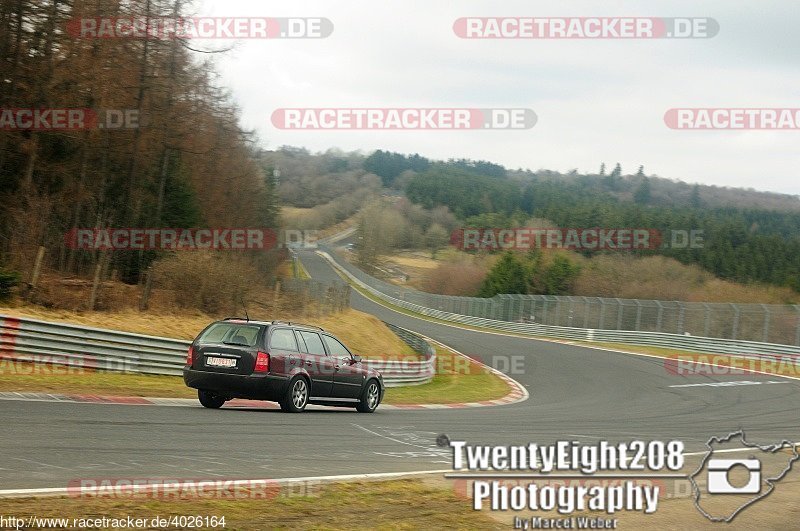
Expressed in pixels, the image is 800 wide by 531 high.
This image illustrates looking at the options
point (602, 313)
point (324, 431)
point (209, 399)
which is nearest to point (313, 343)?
point (209, 399)

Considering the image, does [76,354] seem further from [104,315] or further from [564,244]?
[564,244]

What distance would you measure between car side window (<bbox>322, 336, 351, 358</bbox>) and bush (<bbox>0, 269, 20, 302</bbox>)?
9723 mm

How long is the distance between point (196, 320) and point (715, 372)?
18396 mm

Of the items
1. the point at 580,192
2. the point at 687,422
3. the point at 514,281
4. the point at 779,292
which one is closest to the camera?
the point at 687,422

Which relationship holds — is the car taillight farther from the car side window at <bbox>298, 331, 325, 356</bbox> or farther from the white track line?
the white track line

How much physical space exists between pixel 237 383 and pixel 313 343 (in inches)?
76.2

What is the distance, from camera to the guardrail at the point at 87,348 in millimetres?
17625

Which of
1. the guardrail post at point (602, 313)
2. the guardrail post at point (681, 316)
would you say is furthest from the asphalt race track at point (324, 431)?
the guardrail post at point (602, 313)

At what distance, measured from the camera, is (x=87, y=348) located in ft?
61.0

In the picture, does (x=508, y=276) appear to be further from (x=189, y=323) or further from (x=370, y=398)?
(x=370, y=398)

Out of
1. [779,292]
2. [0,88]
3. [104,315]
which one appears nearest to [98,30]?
[0,88]

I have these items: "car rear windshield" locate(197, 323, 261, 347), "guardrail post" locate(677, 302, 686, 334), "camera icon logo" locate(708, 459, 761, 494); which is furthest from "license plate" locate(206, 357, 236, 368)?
"guardrail post" locate(677, 302, 686, 334)

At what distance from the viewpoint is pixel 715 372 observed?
33.1 meters

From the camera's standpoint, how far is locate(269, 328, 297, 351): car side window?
14.6 m
